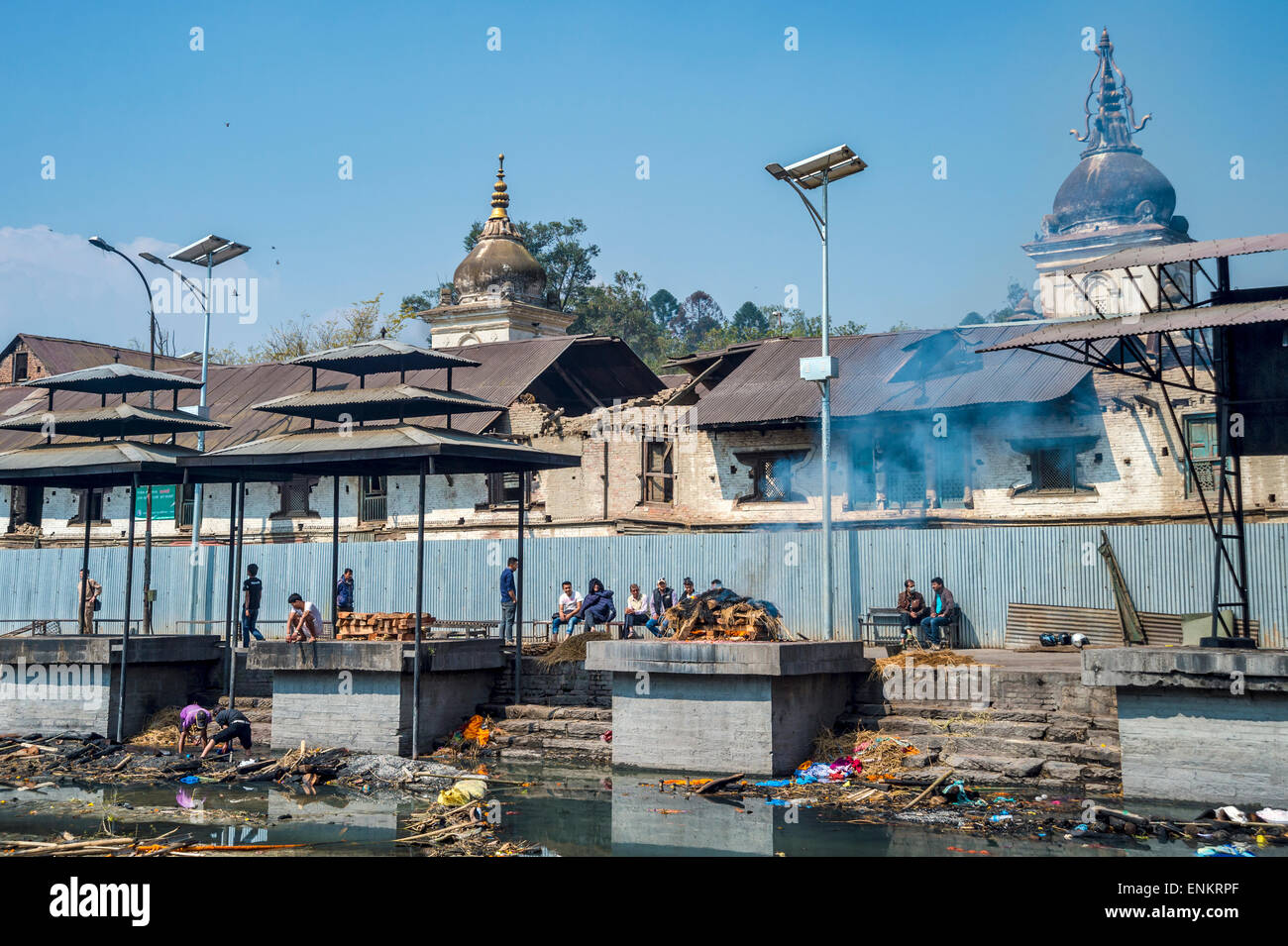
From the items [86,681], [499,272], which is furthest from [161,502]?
[86,681]

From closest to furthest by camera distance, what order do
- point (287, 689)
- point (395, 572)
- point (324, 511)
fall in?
1. point (287, 689)
2. point (395, 572)
3. point (324, 511)

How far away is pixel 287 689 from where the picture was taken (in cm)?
1938

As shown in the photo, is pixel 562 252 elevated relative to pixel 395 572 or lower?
elevated

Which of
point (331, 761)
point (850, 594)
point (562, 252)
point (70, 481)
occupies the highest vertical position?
point (562, 252)

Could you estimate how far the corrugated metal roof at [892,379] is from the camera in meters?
27.4

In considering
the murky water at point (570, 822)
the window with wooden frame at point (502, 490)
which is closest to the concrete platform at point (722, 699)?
the murky water at point (570, 822)

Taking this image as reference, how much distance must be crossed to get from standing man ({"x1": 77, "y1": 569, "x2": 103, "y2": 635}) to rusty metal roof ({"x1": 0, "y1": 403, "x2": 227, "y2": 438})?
3.00m

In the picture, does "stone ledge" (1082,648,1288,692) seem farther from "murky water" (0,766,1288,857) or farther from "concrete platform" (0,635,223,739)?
"concrete platform" (0,635,223,739)

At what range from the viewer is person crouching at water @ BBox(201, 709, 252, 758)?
1814cm

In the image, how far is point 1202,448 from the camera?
2564 cm

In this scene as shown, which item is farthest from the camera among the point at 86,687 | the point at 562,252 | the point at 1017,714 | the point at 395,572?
the point at 562,252
